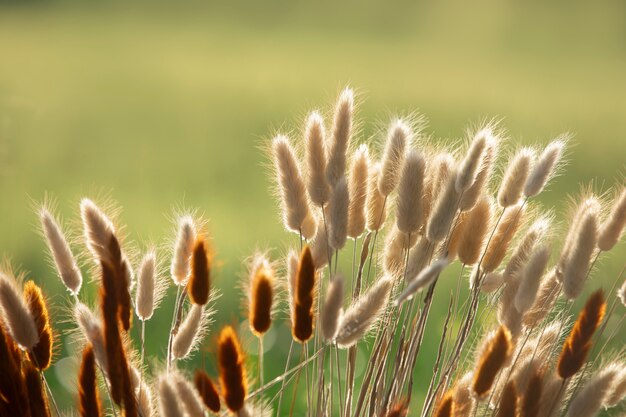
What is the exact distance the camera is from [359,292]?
0.60m

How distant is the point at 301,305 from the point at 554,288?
0.19m

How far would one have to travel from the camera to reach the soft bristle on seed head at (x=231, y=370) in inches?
15.9

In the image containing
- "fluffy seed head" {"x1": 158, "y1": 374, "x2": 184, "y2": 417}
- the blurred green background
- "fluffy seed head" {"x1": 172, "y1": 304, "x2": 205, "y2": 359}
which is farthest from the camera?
the blurred green background

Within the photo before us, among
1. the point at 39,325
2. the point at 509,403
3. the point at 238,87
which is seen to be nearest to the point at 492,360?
the point at 509,403

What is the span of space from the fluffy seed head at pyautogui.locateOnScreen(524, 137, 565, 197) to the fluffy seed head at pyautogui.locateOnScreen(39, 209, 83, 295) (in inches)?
11.2

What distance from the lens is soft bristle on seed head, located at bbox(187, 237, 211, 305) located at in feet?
1.56

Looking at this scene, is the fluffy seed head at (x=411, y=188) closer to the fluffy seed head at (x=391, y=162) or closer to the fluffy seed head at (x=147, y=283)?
the fluffy seed head at (x=391, y=162)

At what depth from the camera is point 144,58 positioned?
7.52 feet

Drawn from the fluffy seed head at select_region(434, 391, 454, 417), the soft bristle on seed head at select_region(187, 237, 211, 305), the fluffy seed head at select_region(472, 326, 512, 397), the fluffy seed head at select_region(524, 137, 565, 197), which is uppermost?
the fluffy seed head at select_region(524, 137, 565, 197)

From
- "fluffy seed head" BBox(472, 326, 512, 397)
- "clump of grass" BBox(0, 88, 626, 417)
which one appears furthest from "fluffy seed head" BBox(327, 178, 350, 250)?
"fluffy seed head" BBox(472, 326, 512, 397)

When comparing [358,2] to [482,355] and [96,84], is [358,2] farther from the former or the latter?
[482,355]

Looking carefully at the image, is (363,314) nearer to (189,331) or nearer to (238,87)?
(189,331)

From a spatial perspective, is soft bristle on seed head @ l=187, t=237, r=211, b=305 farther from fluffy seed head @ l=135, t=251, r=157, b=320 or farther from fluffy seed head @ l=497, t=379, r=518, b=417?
fluffy seed head @ l=497, t=379, r=518, b=417

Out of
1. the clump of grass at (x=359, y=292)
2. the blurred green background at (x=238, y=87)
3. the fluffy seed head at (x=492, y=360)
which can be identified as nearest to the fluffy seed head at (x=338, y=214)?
the clump of grass at (x=359, y=292)
